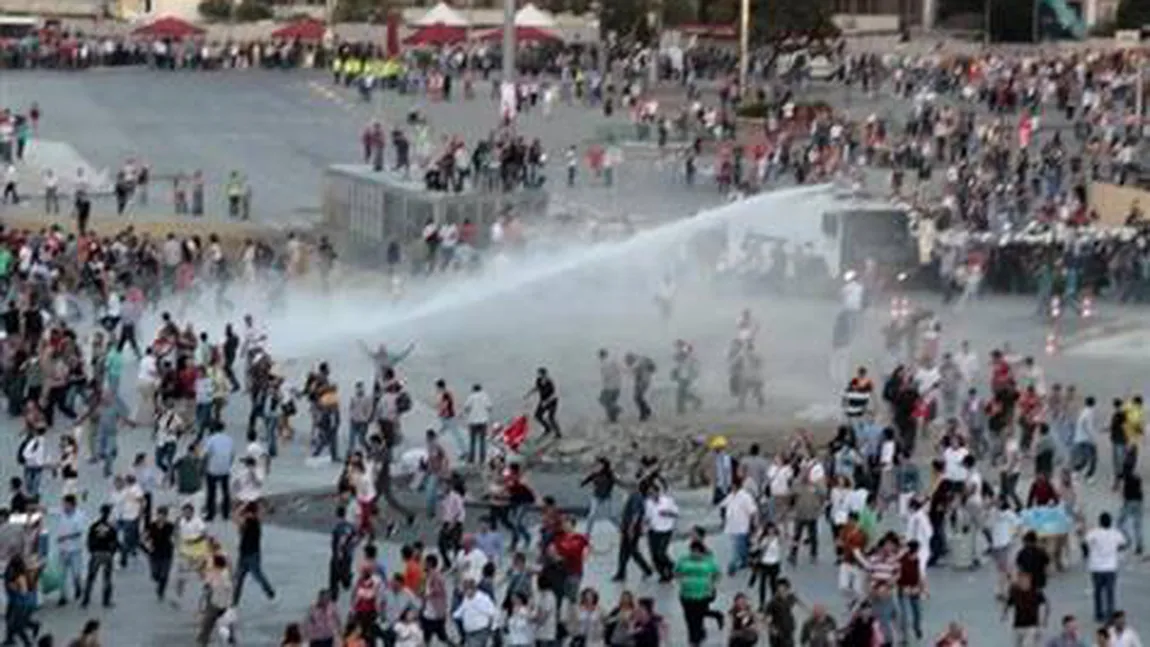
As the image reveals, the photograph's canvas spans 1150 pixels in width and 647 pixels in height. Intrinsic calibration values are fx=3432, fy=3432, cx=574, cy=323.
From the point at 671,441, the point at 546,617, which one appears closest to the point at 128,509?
the point at 546,617

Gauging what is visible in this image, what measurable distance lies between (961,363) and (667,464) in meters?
4.13

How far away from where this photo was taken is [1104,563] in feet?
89.8

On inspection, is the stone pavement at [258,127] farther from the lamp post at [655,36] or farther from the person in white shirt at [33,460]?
the person in white shirt at [33,460]

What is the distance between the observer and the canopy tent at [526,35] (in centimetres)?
9038

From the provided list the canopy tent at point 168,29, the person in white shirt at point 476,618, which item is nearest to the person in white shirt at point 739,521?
the person in white shirt at point 476,618

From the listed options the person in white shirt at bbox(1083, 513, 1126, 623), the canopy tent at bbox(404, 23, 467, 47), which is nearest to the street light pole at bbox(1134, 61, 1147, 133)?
the canopy tent at bbox(404, 23, 467, 47)

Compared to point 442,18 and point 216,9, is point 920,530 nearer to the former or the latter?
point 442,18

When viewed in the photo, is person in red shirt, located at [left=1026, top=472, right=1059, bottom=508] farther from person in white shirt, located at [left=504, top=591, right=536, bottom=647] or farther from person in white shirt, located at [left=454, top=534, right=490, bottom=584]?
person in white shirt, located at [left=504, top=591, right=536, bottom=647]

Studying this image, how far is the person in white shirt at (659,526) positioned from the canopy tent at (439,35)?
61315 mm

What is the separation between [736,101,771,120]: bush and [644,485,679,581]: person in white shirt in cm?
4766

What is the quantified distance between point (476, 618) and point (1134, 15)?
81.5 meters

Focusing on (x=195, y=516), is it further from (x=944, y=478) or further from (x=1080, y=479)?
(x=1080, y=479)

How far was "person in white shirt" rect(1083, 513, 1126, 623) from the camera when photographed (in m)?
27.3

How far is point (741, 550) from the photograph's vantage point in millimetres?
29281
